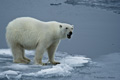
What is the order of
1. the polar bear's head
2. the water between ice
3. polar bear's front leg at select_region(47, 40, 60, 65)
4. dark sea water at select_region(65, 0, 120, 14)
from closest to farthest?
the water between ice → the polar bear's head → polar bear's front leg at select_region(47, 40, 60, 65) → dark sea water at select_region(65, 0, 120, 14)

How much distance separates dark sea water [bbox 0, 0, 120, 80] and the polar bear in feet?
1.13

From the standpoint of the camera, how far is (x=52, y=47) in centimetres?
623

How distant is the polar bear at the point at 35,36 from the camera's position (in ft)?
19.4

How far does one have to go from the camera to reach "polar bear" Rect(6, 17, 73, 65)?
5902mm

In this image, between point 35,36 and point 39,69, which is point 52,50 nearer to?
point 35,36

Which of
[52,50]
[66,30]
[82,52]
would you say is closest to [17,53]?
[52,50]

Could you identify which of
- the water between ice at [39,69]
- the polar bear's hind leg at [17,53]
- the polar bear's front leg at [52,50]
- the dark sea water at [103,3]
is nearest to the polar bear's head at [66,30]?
the polar bear's front leg at [52,50]

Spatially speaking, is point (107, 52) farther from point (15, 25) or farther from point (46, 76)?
point (46, 76)

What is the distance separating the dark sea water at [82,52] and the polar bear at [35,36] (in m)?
0.35

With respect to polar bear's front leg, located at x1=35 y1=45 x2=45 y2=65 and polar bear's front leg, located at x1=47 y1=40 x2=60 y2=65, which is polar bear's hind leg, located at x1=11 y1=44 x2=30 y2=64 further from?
polar bear's front leg, located at x1=47 y1=40 x2=60 y2=65

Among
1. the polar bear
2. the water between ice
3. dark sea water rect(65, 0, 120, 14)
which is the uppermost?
the polar bear

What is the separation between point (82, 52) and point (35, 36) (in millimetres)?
2325

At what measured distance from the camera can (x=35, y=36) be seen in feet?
19.8

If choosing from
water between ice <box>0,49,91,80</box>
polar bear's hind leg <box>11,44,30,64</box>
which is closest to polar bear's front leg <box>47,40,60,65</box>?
water between ice <box>0,49,91,80</box>
